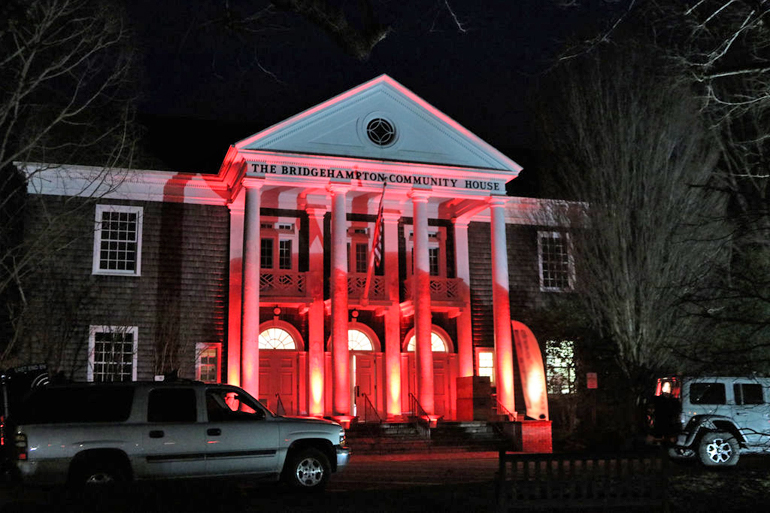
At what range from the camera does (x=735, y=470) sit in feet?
54.7

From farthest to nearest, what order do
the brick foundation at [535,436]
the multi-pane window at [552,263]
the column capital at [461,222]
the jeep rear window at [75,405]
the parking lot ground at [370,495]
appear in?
the multi-pane window at [552,263] < the column capital at [461,222] < the brick foundation at [535,436] < the jeep rear window at [75,405] < the parking lot ground at [370,495]

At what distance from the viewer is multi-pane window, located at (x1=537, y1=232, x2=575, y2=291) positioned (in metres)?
29.3

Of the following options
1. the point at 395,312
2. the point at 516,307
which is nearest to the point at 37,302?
the point at 395,312

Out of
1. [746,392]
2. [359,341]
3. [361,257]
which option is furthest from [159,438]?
[361,257]

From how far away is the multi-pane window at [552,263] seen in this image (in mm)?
29281

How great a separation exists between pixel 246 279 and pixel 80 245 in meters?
5.69

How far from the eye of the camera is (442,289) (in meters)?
27.5

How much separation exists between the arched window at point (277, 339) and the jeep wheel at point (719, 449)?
13.1 metres

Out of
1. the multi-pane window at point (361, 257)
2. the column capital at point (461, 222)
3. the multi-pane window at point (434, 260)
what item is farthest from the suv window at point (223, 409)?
the column capital at point (461, 222)

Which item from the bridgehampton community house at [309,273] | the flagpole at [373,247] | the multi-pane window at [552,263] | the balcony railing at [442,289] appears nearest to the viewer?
the flagpole at [373,247]

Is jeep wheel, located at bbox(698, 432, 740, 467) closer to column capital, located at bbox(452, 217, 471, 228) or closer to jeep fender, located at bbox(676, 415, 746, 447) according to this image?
jeep fender, located at bbox(676, 415, 746, 447)

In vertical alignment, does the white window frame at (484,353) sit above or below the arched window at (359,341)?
below

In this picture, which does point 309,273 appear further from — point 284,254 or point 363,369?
point 363,369

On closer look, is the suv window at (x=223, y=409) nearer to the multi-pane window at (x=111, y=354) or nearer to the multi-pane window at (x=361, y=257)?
the multi-pane window at (x=111, y=354)
